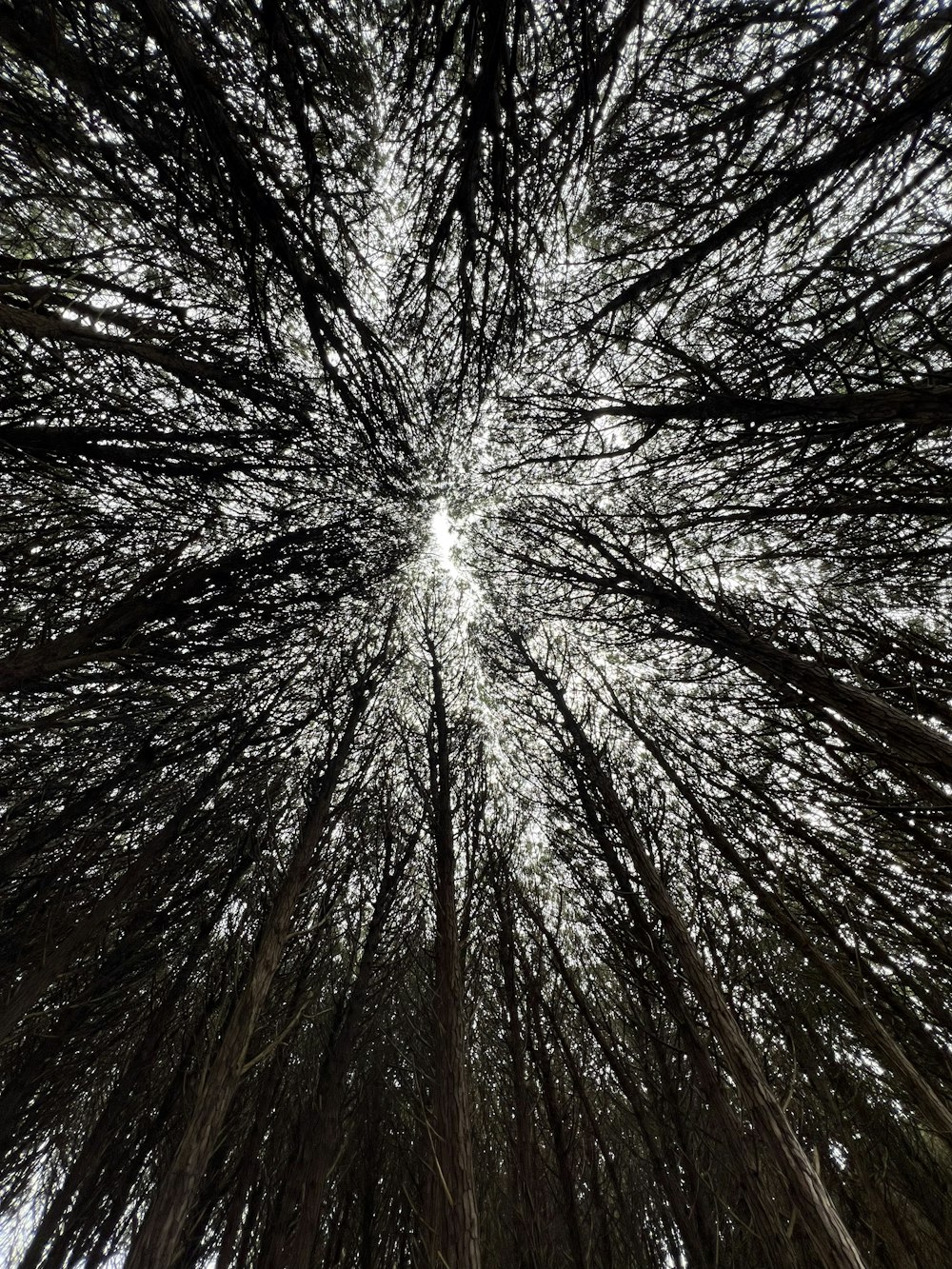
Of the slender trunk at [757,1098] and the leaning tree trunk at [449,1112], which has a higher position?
the slender trunk at [757,1098]

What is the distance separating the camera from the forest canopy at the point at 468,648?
9.46 ft

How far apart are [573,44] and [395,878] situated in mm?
Result: 7219

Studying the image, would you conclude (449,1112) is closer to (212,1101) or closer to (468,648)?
(212,1101)

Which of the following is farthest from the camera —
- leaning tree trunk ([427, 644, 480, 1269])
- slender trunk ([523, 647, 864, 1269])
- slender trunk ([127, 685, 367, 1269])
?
slender trunk ([127, 685, 367, 1269])

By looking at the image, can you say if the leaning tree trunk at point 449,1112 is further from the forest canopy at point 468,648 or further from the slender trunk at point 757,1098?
the slender trunk at point 757,1098

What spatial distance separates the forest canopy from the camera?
288 cm

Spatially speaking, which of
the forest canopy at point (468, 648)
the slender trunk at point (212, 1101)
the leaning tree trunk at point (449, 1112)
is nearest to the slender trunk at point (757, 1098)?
the forest canopy at point (468, 648)

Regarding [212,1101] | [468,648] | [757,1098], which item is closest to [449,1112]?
[212,1101]

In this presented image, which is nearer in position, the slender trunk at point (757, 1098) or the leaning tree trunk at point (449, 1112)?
the slender trunk at point (757, 1098)

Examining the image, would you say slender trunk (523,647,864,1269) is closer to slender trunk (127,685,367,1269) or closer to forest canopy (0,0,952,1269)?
forest canopy (0,0,952,1269)

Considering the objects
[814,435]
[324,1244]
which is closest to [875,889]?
[814,435]

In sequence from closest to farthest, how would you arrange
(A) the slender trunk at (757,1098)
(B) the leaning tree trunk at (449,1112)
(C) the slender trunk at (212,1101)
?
(A) the slender trunk at (757,1098)
(B) the leaning tree trunk at (449,1112)
(C) the slender trunk at (212,1101)

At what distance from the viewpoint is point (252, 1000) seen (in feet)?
11.7

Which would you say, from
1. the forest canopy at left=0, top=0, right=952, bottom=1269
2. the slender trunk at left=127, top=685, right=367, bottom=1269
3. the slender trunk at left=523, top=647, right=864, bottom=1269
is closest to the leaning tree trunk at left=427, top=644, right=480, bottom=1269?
the forest canopy at left=0, top=0, right=952, bottom=1269
